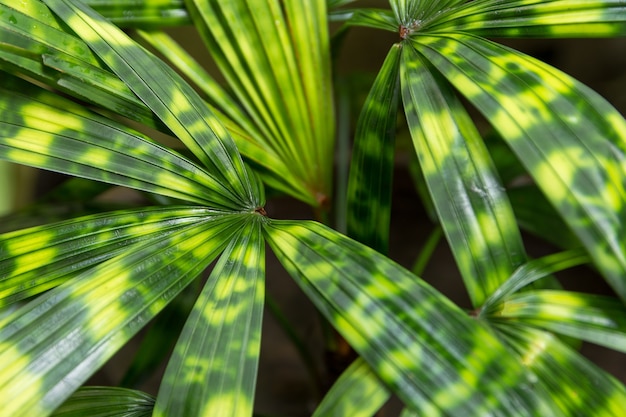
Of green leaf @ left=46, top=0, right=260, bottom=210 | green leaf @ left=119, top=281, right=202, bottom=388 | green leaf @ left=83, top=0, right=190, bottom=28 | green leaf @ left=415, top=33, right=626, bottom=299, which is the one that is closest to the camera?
green leaf @ left=415, top=33, right=626, bottom=299

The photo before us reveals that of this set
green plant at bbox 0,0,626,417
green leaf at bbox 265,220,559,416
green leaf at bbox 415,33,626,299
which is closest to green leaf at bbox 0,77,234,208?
green plant at bbox 0,0,626,417

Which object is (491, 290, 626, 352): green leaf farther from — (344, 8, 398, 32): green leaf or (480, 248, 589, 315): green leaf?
(344, 8, 398, 32): green leaf

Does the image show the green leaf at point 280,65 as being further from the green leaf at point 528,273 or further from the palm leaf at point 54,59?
the green leaf at point 528,273

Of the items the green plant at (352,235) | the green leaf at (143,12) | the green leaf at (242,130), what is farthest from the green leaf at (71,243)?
the green leaf at (143,12)

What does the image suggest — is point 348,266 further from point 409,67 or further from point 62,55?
point 62,55

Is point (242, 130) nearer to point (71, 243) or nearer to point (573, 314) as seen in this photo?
point (71, 243)

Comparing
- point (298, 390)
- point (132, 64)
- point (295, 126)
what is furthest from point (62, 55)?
point (298, 390)
